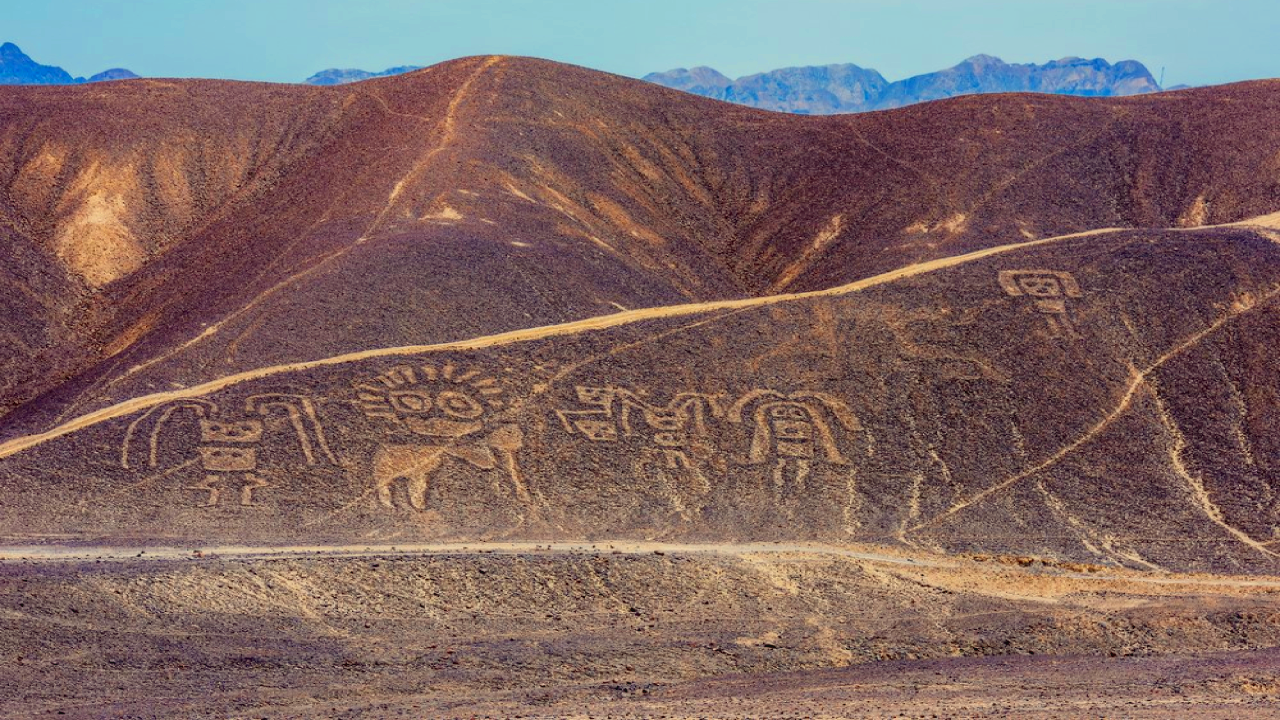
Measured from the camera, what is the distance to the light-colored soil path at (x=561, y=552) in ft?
90.0

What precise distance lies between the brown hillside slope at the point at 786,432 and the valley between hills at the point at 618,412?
0.13 meters

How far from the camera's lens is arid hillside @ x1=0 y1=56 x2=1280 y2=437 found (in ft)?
153

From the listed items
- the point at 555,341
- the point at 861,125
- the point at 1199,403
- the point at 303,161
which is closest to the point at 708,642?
the point at 555,341

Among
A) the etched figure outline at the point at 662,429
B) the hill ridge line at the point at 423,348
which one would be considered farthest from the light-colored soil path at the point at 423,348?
the etched figure outline at the point at 662,429

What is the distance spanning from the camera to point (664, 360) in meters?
37.2

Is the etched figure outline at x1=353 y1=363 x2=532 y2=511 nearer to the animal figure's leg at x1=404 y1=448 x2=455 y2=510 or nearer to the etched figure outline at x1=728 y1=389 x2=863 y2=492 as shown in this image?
the animal figure's leg at x1=404 y1=448 x2=455 y2=510

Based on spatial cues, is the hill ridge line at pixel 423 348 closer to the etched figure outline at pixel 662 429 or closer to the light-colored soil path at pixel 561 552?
the etched figure outline at pixel 662 429

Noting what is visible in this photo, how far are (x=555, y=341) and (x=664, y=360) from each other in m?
3.31

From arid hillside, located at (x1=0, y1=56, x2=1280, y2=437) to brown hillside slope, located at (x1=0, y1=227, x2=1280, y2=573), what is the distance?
7.80 metres

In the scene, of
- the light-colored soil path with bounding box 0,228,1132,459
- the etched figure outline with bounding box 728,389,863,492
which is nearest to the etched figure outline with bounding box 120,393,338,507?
the light-colored soil path with bounding box 0,228,1132,459

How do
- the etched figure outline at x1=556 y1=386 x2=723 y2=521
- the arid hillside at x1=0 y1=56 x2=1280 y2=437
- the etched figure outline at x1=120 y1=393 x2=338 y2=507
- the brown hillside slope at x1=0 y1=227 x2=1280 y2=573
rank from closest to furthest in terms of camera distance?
the brown hillside slope at x1=0 y1=227 x2=1280 y2=573, the etched figure outline at x1=120 y1=393 x2=338 y2=507, the etched figure outline at x1=556 y1=386 x2=723 y2=521, the arid hillside at x1=0 y1=56 x2=1280 y2=437

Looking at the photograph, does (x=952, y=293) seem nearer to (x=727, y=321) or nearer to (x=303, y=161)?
(x=727, y=321)

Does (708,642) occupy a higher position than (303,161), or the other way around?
(303,161)

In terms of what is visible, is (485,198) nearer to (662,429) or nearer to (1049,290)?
(662,429)
